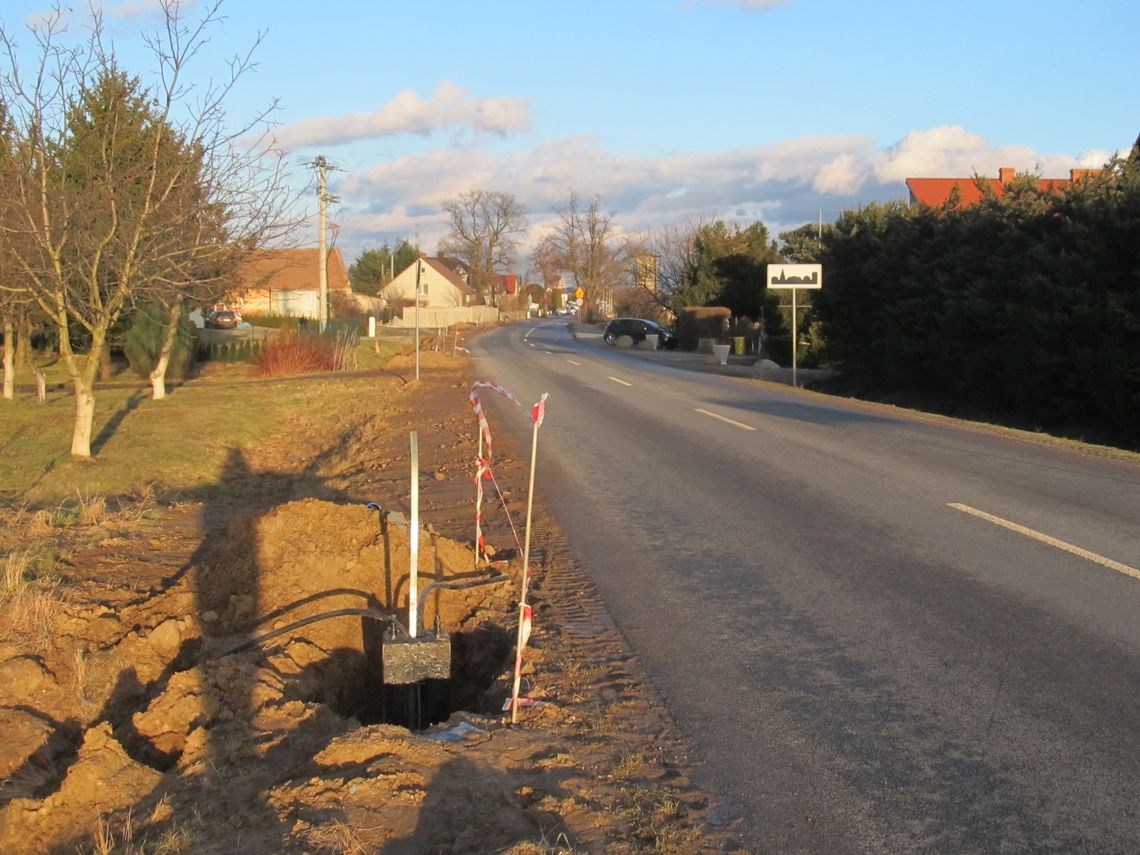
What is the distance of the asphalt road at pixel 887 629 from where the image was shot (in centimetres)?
417

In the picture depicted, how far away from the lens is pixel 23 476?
48.0 ft

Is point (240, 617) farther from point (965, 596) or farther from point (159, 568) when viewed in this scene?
point (965, 596)

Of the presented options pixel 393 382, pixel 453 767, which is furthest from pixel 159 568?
pixel 393 382

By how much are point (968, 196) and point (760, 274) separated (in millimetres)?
13795

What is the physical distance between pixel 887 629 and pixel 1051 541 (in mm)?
2811

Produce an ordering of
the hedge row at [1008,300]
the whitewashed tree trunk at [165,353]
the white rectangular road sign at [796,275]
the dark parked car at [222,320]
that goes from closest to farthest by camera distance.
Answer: the hedge row at [1008,300]
the whitewashed tree trunk at [165,353]
the white rectangular road sign at [796,275]
the dark parked car at [222,320]

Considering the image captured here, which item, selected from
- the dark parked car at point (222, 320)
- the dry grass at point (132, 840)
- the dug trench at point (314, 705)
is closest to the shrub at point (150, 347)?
the dug trench at point (314, 705)

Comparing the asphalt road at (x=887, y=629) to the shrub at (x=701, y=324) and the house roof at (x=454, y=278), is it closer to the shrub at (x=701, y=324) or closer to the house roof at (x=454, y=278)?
the shrub at (x=701, y=324)

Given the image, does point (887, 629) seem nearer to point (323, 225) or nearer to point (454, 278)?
point (323, 225)

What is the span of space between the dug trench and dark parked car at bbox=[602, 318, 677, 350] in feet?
152

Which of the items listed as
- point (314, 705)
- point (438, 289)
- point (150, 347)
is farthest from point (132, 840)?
point (438, 289)

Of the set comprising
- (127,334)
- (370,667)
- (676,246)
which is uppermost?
(676,246)

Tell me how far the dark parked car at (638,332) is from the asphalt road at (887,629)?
42.3 m

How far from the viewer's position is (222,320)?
216 ft
